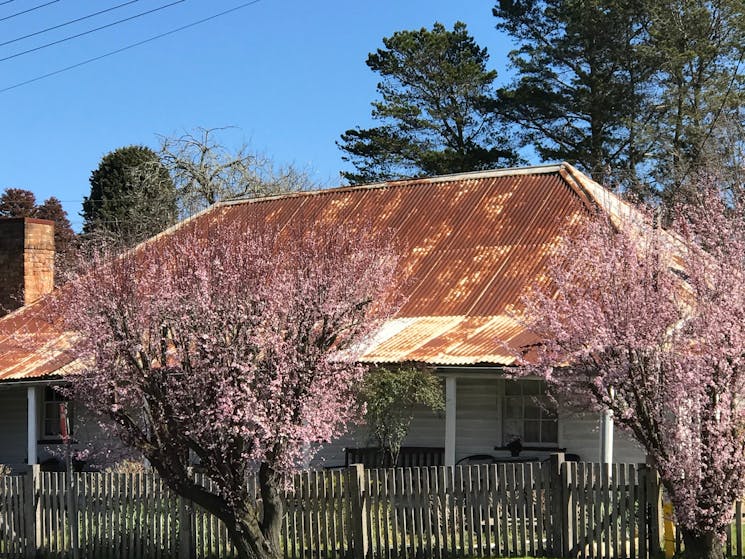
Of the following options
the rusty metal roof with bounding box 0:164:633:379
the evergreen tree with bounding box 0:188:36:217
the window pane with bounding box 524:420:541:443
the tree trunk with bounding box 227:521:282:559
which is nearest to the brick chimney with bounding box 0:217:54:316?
the rusty metal roof with bounding box 0:164:633:379

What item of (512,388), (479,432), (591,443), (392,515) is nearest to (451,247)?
(512,388)

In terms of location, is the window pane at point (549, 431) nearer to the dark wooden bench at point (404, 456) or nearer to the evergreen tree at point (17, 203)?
the dark wooden bench at point (404, 456)

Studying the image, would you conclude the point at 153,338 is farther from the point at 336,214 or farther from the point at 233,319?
the point at 336,214

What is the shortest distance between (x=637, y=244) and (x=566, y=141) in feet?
99.0

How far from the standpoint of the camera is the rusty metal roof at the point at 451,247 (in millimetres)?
19062

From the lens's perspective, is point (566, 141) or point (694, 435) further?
point (566, 141)

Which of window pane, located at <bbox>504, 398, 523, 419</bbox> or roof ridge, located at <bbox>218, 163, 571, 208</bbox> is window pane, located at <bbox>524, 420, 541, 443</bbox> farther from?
roof ridge, located at <bbox>218, 163, 571, 208</bbox>

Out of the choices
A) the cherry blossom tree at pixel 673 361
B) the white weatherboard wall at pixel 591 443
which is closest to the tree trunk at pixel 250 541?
the cherry blossom tree at pixel 673 361

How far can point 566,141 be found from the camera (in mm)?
42656

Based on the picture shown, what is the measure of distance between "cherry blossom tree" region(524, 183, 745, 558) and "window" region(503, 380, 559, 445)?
6516 millimetres

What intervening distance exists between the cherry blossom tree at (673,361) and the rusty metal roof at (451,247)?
159 inches

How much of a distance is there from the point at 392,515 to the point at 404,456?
6.11m

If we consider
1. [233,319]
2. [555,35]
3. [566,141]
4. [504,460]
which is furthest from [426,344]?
[555,35]

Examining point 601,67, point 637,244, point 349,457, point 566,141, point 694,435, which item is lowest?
point 349,457
